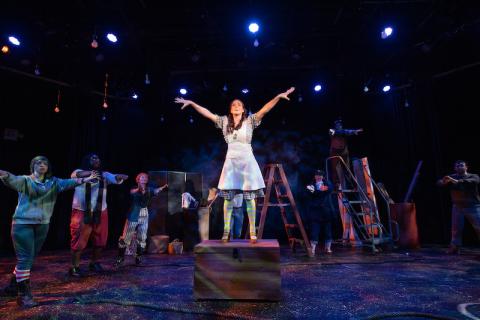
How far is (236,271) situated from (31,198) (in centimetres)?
240

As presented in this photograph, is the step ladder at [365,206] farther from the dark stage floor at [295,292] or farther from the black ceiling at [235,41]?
the black ceiling at [235,41]

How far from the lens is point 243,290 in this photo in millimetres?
3086

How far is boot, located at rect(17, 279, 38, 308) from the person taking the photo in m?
3.04

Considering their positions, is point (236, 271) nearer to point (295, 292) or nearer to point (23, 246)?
point (295, 292)

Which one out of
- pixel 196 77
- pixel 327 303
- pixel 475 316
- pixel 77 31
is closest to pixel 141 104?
pixel 196 77

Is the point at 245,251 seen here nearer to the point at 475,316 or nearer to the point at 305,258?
the point at 475,316

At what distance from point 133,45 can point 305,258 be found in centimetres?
661

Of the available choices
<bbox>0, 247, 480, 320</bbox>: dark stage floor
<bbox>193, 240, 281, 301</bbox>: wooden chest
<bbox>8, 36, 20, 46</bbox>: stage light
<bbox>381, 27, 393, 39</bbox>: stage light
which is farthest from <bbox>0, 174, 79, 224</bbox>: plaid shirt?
<bbox>381, 27, 393, 39</bbox>: stage light

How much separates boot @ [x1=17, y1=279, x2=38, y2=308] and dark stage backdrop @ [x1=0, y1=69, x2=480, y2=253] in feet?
18.1

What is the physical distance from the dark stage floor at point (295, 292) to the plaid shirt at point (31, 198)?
2.94ft

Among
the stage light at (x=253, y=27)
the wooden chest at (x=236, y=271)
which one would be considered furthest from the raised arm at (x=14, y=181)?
the stage light at (x=253, y=27)

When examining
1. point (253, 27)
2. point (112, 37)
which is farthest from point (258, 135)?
point (112, 37)

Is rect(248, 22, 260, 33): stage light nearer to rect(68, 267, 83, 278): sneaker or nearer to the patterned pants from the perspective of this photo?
the patterned pants

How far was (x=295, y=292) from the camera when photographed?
3436 millimetres
